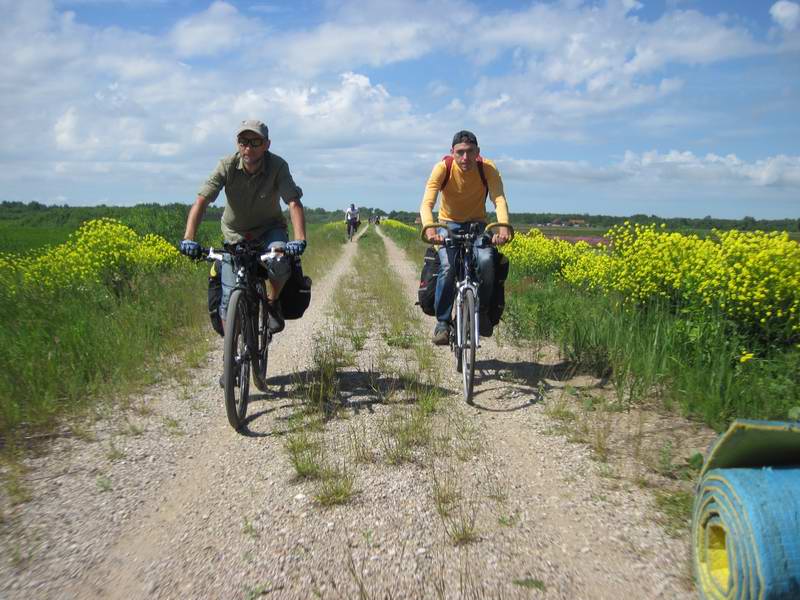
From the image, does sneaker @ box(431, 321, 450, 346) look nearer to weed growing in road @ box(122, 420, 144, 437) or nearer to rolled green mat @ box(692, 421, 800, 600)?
weed growing in road @ box(122, 420, 144, 437)

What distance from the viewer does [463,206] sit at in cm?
596

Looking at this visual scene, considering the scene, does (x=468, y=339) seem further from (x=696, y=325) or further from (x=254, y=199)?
(x=254, y=199)

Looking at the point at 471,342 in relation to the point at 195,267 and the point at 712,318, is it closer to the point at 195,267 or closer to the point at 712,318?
the point at 712,318

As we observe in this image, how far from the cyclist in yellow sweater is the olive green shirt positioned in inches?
53.8

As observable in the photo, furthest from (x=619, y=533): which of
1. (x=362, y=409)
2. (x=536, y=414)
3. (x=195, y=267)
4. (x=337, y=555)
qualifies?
(x=195, y=267)

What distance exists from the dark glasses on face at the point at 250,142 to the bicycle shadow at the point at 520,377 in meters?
2.69

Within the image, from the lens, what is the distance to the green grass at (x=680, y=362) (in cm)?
402

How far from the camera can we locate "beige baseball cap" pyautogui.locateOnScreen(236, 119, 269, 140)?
4.53 metres

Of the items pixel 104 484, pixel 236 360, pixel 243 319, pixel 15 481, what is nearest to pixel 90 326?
pixel 243 319

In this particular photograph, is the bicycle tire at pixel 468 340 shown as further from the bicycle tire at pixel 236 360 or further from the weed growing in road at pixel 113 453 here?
the weed growing in road at pixel 113 453

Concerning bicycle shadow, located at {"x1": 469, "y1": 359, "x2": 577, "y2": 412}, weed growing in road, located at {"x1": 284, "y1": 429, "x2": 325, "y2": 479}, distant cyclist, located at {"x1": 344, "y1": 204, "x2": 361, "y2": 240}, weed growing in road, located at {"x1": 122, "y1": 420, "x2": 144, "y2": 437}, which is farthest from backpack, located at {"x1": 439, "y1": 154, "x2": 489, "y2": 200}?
distant cyclist, located at {"x1": 344, "y1": 204, "x2": 361, "y2": 240}

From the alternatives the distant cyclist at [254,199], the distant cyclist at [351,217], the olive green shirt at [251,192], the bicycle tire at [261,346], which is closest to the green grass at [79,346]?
the bicycle tire at [261,346]

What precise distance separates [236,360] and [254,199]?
1419 mm

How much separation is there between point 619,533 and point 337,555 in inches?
52.7
